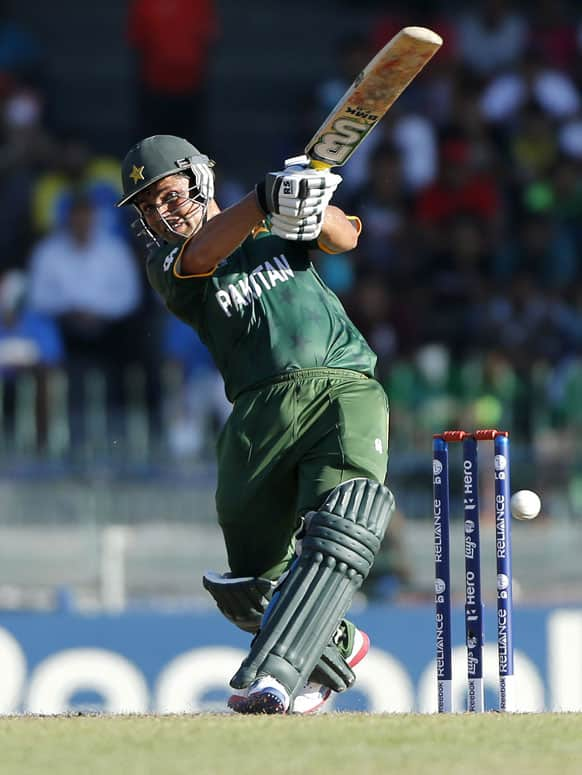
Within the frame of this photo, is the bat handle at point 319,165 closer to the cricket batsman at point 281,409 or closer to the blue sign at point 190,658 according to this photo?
the cricket batsman at point 281,409

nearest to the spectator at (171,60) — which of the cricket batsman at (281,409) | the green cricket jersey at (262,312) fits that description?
the cricket batsman at (281,409)

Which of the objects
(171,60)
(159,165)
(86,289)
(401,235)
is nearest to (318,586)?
(159,165)

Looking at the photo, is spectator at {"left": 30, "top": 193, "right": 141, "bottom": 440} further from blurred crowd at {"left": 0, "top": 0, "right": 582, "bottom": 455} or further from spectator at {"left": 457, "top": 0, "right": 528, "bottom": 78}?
spectator at {"left": 457, "top": 0, "right": 528, "bottom": 78}

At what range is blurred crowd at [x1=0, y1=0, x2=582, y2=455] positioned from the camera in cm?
956

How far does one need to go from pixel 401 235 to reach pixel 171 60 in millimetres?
2240

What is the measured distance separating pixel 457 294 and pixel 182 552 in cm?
286

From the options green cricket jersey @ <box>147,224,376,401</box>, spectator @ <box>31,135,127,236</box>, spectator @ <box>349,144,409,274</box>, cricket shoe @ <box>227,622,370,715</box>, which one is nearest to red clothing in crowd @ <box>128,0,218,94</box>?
spectator @ <box>31,135,127,236</box>

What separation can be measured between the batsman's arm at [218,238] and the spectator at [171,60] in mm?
7047

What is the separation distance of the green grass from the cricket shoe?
0.10 meters

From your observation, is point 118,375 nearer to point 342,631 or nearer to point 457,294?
point 457,294

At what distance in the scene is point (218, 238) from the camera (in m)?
4.68

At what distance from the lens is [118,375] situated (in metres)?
9.84

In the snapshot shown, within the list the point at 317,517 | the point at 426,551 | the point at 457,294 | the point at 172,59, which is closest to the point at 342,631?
the point at 317,517

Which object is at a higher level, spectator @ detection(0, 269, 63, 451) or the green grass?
spectator @ detection(0, 269, 63, 451)
